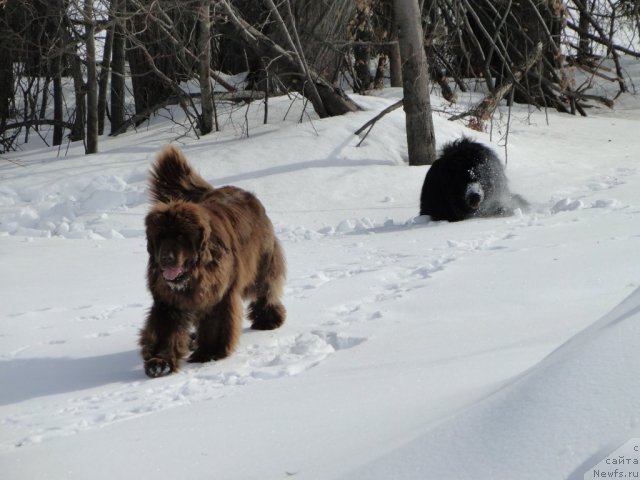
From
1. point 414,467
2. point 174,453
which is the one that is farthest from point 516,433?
point 174,453

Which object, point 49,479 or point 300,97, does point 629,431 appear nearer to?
point 49,479

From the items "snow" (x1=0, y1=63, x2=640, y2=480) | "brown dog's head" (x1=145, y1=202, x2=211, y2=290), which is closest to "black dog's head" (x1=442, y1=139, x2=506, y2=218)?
"snow" (x1=0, y1=63, x2=640, y2=480)

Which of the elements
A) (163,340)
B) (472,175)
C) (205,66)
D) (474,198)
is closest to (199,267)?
(163,340)

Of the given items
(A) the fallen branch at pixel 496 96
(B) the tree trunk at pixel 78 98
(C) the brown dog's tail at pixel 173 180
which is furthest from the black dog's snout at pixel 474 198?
(B) the tree trunk at pixel 78 98

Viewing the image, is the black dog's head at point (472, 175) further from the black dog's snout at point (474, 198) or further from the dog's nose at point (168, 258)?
the dog's nose at point (168, 258)

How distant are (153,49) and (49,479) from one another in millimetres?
14131

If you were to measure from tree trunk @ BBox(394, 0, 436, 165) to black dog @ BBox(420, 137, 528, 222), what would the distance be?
7.34ft

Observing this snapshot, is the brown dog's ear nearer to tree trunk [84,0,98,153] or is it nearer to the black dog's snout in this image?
the black dog's snout

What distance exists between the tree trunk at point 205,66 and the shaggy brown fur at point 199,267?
671 cm

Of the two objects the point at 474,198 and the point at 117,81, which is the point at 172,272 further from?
the point at 117,81

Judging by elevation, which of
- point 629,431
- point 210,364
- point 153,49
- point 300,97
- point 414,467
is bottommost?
point 210,364

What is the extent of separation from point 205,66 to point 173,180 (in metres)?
7.80

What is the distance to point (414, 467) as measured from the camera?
2.36 m

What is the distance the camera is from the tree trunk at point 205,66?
40.7 ft
